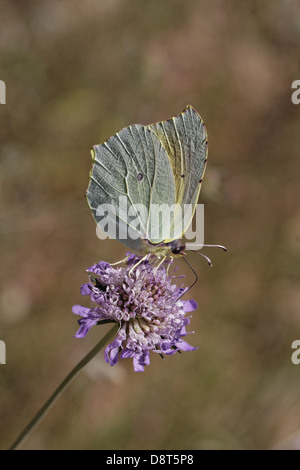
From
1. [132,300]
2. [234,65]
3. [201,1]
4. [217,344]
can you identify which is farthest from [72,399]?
[201,1]

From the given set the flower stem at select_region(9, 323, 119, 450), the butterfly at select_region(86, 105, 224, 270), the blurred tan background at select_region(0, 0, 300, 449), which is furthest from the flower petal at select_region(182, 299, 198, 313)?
the blurred tan background at select_region(0, 0, 300, 449)

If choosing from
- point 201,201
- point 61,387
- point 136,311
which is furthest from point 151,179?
point 201,201

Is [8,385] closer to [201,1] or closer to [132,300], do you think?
[132,300]

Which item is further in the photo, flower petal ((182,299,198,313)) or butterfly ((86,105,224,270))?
flower petal ((182,299,198,313))

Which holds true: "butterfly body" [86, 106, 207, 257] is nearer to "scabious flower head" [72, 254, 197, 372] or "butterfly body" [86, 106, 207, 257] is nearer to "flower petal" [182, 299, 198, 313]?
"scabious flower head" [72, 254, 197, 372]

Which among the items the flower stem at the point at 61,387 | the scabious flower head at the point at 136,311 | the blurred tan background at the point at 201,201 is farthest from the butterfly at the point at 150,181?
the blurred tan background at the point at 201,201
